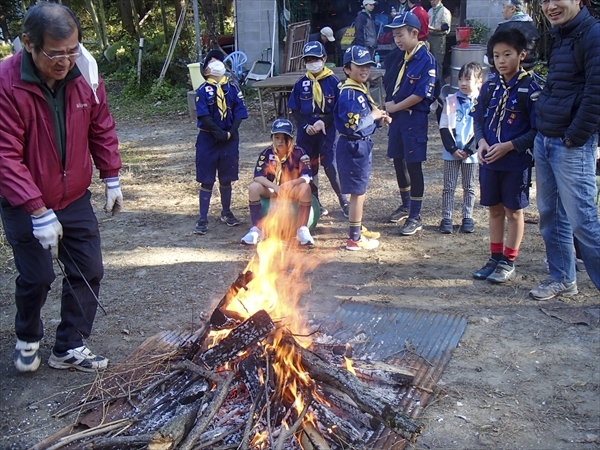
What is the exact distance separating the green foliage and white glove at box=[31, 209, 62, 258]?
37.9ft

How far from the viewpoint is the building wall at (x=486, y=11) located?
1326 cm

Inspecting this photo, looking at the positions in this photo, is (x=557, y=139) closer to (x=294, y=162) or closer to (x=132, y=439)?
(x=294, y=162)

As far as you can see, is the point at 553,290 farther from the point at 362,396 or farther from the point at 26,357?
the point at 26,357

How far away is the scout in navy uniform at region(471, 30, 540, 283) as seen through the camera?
4.90 meters

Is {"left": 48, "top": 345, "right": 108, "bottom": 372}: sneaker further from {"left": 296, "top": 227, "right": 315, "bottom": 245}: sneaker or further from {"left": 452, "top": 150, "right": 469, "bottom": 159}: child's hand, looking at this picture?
{"left": 452, "top": 150, "right": 469, "bottom": 159}: child's hand

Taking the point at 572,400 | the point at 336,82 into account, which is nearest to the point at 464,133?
the point at 336,82

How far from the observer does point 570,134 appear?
4.34m

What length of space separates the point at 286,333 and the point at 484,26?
37.8ft

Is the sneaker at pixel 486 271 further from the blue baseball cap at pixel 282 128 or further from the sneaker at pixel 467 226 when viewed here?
the blue baseball cap at pixel 282 128

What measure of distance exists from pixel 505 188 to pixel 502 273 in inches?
29.6

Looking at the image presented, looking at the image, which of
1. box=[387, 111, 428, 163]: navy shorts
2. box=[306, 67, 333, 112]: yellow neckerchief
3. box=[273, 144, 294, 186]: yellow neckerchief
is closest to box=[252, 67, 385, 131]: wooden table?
box=[306, 67, 333, 112]: yellow neckerchief

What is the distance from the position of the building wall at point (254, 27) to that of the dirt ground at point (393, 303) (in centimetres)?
700

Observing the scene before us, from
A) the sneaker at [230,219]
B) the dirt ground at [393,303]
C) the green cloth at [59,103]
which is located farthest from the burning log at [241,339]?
the sneaker at [230,219]

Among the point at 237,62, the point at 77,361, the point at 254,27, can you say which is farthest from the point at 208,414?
the point at 254,27
